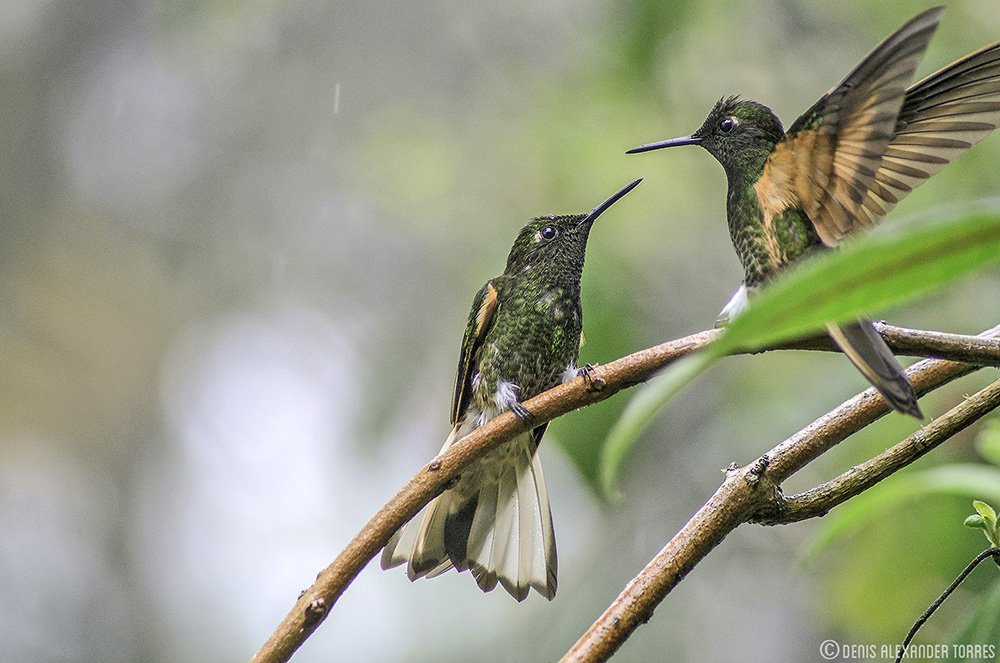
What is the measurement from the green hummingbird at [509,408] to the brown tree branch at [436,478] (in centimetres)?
54

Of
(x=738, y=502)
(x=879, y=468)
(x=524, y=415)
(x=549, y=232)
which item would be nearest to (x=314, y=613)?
(x=524, y=415)

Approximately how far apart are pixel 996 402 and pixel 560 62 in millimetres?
3802

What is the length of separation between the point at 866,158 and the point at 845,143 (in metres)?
0.07

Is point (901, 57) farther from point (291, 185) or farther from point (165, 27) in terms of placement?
point (291, 185)

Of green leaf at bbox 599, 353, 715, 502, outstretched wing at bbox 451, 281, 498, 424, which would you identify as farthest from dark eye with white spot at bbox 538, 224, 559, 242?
green leaf at bbox 599, 353, 715, 502

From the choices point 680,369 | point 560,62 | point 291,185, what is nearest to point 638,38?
point 560,62

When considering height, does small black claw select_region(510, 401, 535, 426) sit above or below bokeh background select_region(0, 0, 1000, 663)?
below

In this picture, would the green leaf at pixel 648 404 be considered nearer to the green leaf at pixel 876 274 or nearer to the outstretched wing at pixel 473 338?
the green leaf at pixel 876 274

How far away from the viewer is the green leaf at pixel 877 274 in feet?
2.10

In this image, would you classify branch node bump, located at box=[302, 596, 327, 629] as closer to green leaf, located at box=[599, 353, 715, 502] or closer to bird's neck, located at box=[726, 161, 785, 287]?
green leaf, located at box=[599, 353, 715, 502]

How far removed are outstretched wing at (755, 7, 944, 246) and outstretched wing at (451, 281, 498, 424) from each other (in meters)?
0.91

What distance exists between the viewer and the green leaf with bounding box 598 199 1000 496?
0.64 metres

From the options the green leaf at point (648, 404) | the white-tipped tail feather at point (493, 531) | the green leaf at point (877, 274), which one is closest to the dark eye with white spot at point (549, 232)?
the white-tipped tail feather at point (493, 531)

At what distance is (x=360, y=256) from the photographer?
630 centimetres
